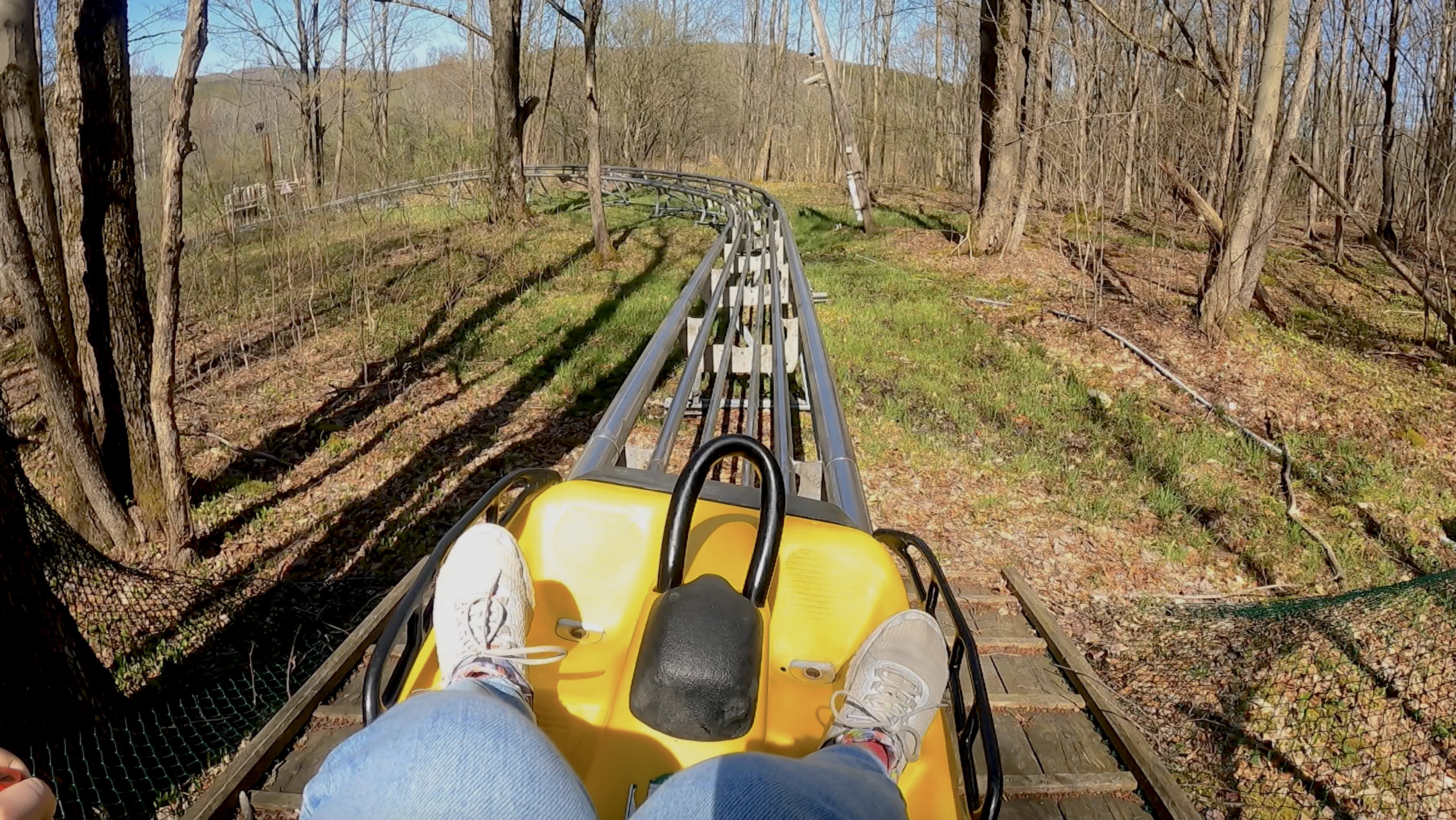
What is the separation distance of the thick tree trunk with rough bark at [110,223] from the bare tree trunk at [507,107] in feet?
32.5

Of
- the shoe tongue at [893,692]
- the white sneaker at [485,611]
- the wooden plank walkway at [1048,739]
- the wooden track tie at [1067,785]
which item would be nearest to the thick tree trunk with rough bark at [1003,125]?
the wooden plank walkway at [1048,739]

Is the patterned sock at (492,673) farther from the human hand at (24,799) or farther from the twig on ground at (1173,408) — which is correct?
the twig on ground at (1173,408)

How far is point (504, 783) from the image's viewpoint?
1.25m

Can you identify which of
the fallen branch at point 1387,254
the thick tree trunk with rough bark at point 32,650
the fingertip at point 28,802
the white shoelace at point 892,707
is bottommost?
the thick tree trunk with rough bark at point 32,650

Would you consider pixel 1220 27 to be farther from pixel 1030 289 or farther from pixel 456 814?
pixel 456 814

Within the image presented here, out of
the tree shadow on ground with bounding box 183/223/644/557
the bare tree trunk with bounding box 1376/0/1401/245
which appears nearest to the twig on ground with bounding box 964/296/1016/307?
the bare tree trunk with bounding box 1376/0/1401/245

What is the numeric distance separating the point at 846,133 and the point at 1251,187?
8.24m

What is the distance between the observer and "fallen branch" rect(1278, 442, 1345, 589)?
4781mm

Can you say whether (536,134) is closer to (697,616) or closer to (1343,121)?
(1343,121)

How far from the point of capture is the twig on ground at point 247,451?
5.98 meters

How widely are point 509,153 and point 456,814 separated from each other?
1435cm

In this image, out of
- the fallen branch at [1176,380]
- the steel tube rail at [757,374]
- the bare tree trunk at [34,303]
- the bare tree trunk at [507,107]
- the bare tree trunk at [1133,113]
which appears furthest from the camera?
the bare tree trunk at [507,107]

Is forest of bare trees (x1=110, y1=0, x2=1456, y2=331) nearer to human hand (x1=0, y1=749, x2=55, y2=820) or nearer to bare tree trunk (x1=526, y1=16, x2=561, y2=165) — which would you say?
bare tree trunk (x1=526, y1=16, x2=561, y2=165)

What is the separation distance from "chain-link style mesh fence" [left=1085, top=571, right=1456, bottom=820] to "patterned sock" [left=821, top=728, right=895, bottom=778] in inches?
79.5
